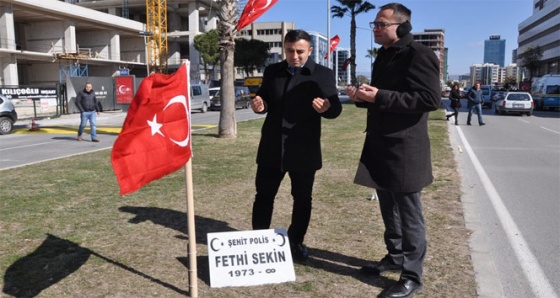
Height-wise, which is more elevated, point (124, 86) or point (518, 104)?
point (124, 86)

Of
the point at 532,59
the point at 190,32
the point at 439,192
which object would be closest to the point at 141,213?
the point at 439,192

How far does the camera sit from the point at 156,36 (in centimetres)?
6744

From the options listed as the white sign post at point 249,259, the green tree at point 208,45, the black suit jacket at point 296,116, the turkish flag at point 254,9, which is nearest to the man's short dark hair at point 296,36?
the black suit jacket at point 296,116

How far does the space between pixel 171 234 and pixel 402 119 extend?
8.98ft

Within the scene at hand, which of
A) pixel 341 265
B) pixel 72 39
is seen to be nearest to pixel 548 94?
pixel 341 265

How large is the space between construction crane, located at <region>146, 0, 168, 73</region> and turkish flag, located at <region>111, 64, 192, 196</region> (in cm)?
6568

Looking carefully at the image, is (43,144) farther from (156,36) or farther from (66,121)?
(156,36)

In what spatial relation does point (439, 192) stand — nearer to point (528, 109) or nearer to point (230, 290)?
point (230, 290)

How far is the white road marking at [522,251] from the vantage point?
3.77 meters

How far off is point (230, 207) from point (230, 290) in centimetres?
A: 245

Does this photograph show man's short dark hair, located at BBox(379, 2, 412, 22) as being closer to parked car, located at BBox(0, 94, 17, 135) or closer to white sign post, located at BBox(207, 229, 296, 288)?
white sign post, located at BBox(207, 229, 296, 288)

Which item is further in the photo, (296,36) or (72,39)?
(72,39)

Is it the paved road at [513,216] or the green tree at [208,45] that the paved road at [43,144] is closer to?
the paved road at [513,216]

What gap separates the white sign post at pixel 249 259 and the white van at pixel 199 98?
27.0 meters
